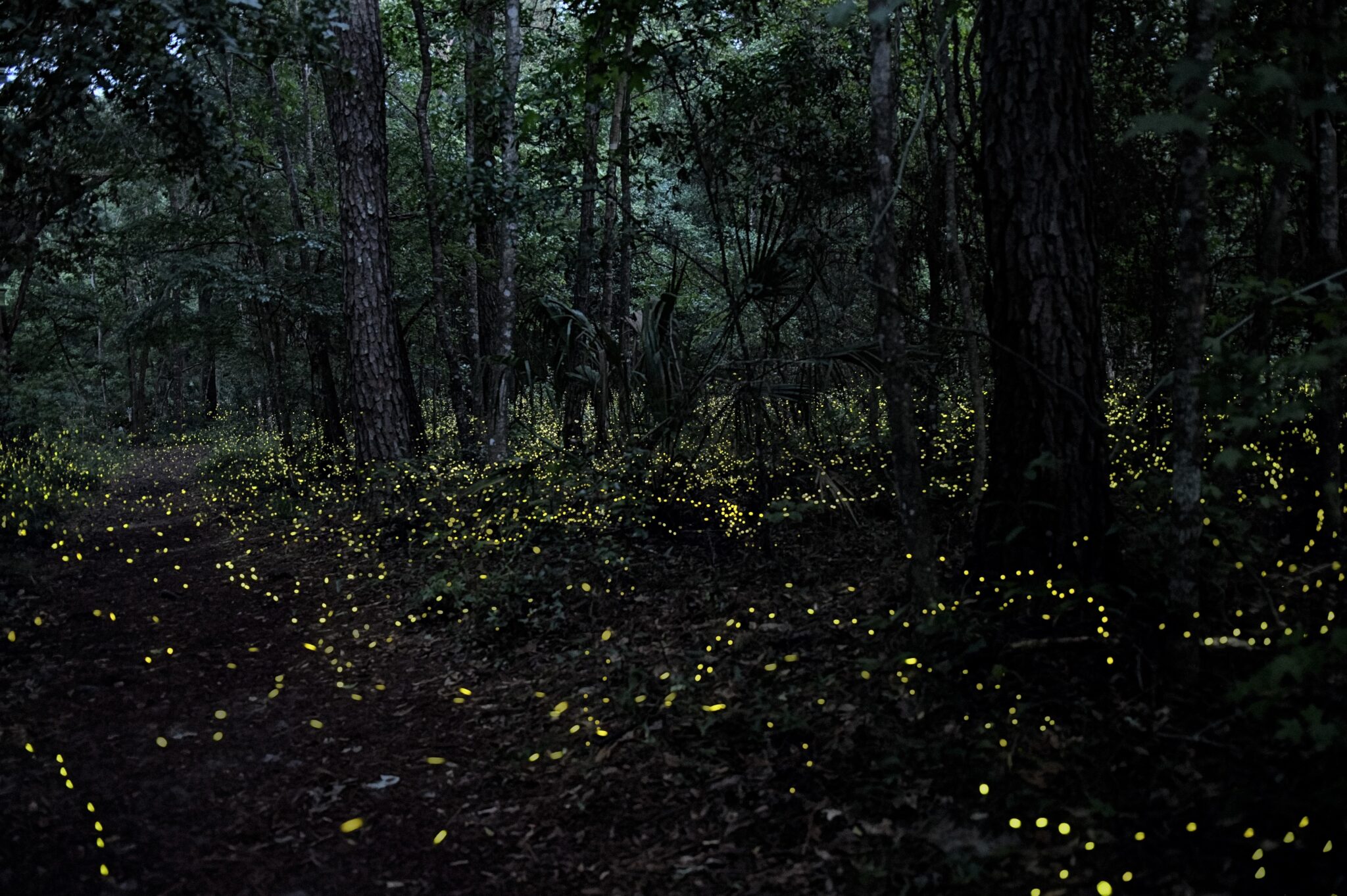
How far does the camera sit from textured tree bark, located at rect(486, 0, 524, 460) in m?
9.85

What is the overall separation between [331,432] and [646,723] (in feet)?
38.6

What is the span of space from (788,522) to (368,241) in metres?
5.44

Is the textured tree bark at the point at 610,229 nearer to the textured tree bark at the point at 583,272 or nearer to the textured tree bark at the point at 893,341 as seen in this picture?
the textured tree bark at the point at 583,272

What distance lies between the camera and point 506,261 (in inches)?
390

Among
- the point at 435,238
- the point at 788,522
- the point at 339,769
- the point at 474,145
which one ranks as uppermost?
the point at 474,145

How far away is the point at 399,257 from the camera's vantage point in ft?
50.9

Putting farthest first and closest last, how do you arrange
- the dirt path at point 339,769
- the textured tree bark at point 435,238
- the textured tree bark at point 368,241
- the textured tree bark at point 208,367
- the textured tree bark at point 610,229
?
the textured tree bark at point 208,367 → the textured tree bark at point 435,238 → the textured tree bark at point 368,241 → the textured tree bark at point 610,229 → the dirt path at point 339,769

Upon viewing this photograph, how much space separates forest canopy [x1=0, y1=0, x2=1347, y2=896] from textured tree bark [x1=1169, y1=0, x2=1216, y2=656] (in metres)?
0.02

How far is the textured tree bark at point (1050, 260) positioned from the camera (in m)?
4.22

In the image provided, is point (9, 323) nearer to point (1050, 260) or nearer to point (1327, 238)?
Result: point (1050, 260)

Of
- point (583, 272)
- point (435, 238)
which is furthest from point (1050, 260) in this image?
point (435, 238)

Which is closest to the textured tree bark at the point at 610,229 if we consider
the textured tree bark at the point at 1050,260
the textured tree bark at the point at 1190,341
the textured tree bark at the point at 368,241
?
the textured tree bark at the point at 368,241

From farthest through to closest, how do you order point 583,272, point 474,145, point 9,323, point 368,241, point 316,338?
1. point 316,338
2. point 9,323
3. point 474,145
4. point 583,272
5. point 368,241

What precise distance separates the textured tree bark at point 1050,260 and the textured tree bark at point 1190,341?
A: 0.62 meters
